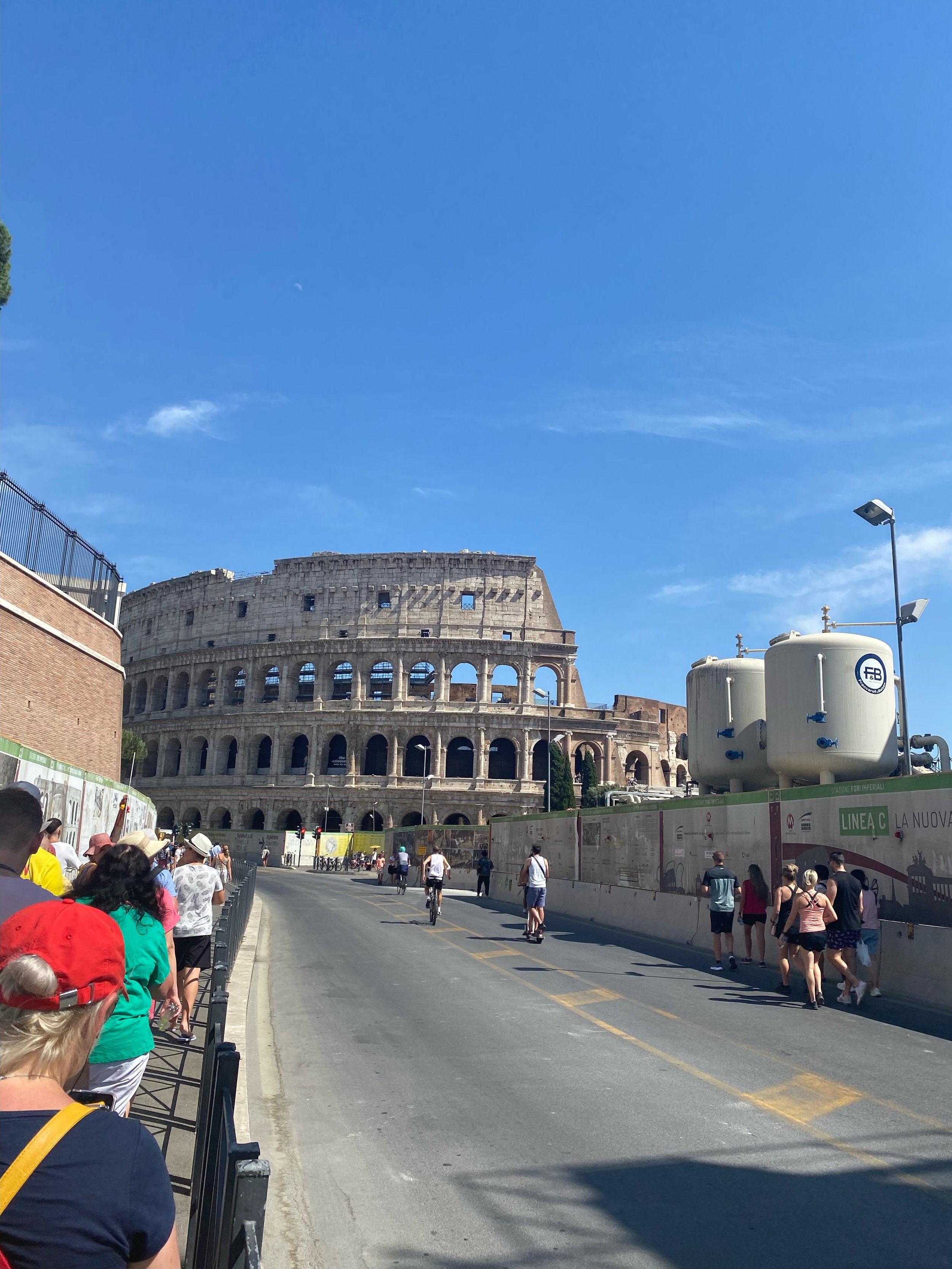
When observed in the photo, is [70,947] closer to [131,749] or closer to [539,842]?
[539,842]

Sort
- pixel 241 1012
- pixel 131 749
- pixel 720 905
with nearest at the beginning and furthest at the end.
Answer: pixel 241 1012 → pixel 720 905 → pixel 131 749

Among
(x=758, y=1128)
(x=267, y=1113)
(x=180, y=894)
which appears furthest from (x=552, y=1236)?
(x=180, y=894)

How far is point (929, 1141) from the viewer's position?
248 inches

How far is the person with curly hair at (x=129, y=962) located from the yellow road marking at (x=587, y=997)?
717 cm

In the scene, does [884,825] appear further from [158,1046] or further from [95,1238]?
[95,1238]

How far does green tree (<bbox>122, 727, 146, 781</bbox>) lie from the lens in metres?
72.8

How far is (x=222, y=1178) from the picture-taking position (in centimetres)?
337

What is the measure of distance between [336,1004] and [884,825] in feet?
26.8

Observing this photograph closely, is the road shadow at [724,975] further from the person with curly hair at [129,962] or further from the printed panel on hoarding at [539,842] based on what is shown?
the person with curly hair at [129,962]

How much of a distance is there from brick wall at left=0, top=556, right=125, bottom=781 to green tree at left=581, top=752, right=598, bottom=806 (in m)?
43.9

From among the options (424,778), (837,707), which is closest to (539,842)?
(837,707)

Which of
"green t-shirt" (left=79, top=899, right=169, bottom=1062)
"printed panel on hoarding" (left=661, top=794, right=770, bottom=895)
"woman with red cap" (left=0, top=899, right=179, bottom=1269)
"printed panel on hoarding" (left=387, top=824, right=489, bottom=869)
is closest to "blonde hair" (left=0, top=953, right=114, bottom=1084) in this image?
"woman with red cap" (left=0, top=899, right=179, bottom=1269)

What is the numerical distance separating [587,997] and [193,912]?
17.1 ft

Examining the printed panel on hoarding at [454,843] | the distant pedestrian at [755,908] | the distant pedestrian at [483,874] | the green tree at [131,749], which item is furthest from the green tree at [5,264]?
the green tree at [131,749]
